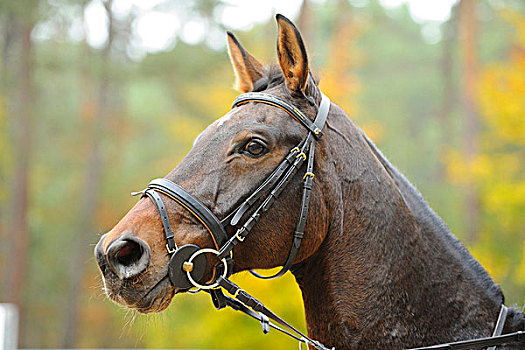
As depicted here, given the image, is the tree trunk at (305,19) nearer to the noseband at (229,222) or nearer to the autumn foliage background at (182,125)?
the autumn foliage background at (182,125)

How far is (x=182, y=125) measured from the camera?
56.0ft

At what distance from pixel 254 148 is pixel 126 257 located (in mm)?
724

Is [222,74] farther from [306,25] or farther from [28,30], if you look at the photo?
[28,30]

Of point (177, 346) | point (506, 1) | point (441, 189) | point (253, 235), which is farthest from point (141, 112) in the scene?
point (253, 235)

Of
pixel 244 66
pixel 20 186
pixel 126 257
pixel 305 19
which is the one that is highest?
pixel 305 19

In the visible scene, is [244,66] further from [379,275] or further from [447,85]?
[447,85]

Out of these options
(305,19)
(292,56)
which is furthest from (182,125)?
(292,56)

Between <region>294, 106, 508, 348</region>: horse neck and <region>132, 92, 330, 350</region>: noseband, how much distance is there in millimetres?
130

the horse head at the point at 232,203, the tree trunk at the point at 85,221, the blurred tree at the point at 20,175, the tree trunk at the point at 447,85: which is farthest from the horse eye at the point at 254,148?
the tree trunk at the point at 447,85

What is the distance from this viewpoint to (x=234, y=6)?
53.3ft

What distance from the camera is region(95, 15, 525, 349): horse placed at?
2.16 m

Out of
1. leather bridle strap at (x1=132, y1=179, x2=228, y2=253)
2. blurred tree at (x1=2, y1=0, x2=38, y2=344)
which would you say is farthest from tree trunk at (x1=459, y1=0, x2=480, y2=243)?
leather bridle strap at (x1=132, y1=179, x2=228, y2=253)

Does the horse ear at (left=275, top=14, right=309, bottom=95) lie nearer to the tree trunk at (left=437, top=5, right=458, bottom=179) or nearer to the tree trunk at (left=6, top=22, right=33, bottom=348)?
the tree trunk at (left=6, top=22, right=33, bottom=348)

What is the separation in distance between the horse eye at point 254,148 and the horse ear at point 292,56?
37 centimetres
